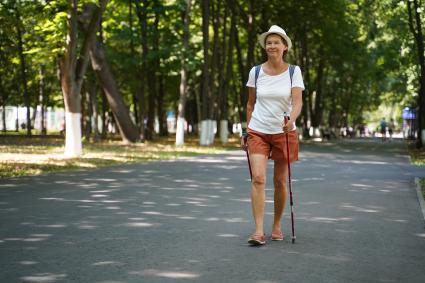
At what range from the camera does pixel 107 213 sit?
934 cm

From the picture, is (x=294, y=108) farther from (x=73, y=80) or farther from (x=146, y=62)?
(x=146, y=62)

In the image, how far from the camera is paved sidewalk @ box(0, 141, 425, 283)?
5.74 metres

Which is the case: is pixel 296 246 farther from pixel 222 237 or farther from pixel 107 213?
pixel 107 213

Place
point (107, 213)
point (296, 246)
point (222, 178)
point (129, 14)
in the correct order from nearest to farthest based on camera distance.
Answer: point (296, 246) < point (107, 213) < point (222, 178) < point (129, 14)

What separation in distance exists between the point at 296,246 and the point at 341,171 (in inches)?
457

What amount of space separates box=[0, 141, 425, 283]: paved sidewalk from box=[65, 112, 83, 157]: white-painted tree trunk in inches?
305

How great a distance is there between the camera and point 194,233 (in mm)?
7695

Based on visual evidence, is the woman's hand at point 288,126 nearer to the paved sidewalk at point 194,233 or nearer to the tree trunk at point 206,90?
the paved sidewalk at point 194,233

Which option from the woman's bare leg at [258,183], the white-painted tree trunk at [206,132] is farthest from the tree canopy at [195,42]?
the woman's bare leg at [258,183]

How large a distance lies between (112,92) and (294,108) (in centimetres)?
2742

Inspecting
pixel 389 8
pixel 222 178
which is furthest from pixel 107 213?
pixel 389 8

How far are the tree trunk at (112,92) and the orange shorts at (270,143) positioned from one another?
2638cm

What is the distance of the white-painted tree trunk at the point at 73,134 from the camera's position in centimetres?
2200

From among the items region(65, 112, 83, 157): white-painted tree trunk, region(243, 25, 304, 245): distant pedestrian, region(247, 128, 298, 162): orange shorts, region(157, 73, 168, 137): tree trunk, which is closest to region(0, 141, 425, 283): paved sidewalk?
region(243, 25, 304, 245): distant pedestrian
